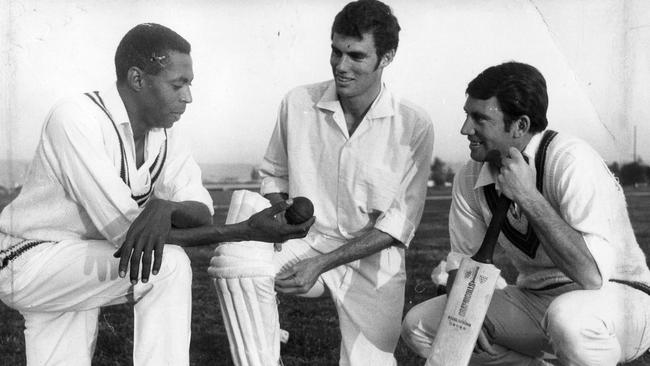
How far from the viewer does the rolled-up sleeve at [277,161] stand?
4996mm

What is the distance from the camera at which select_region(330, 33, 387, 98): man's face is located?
15.6 feet

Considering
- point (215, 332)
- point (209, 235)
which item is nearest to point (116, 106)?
point (209, 235)

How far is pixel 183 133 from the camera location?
473cm

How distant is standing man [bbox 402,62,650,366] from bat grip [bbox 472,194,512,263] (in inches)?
4.0

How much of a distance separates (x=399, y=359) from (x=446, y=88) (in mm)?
1649

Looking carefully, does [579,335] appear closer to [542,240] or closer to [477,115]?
[542,240]

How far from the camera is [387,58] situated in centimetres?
494

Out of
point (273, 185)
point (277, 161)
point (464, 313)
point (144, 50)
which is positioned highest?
point (144, 50)

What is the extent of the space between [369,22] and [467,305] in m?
1.70

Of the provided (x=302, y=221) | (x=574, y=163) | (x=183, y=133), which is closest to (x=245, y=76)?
(x=183, y=133)

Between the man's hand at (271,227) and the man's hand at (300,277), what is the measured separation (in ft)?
1.25

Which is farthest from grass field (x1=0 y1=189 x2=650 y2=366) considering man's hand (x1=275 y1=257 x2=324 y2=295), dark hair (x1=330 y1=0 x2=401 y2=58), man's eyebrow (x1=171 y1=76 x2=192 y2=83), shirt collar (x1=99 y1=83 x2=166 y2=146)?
dark hair (x1=330 y1=0 x2=401 y2=58)

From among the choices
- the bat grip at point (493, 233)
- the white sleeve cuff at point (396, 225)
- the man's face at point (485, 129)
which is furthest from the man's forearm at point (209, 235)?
the man's face at point (485, 129)

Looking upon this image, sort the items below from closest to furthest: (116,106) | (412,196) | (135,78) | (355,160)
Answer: (116,106), (135,78), (412,196), (355,160)
